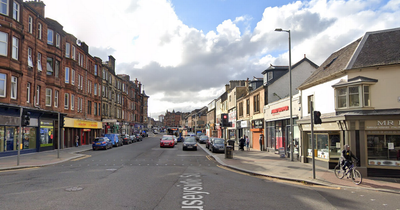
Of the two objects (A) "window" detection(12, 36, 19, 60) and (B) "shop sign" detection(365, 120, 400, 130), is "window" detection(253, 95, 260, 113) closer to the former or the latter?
(B) "shop sign" detection(365, 120, 400, 130)

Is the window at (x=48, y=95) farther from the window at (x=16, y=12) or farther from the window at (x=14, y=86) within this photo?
the window at (x=16, y=12)

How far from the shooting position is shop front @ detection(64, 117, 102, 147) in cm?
3516

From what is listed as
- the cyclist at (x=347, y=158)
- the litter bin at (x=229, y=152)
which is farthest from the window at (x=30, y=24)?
the cyclist at (x=347, y=158)

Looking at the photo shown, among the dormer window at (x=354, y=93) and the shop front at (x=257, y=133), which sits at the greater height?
the dormer window at (x=354, y=93)

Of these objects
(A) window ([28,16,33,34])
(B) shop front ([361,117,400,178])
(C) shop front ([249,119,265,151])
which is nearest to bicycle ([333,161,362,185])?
(B) shop front ([361,117,400,178])

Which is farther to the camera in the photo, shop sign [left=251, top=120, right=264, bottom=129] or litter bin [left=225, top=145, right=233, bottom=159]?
shop sign [left=251, top=120, right=264, bottom=129]

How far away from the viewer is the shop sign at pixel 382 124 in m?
14.2

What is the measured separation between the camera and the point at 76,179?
39.8 ft

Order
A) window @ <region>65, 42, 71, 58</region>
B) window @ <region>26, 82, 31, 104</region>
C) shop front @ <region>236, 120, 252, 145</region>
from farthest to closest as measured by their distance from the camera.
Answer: shop front @ <region>236, 120, 252, 145</region>, window @ <region>65, 42, 71, 58</region>, window @ <region>26, 82, 31, 104</region>

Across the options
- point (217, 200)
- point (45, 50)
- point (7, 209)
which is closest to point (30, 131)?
point (45, 50)

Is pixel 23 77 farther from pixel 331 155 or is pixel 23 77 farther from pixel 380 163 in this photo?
pixel 380 163

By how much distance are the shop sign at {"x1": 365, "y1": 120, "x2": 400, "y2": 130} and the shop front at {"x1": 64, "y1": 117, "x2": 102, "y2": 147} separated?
102 ft

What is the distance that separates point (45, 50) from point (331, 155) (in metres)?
28.2

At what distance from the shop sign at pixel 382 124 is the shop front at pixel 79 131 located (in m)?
31.2
